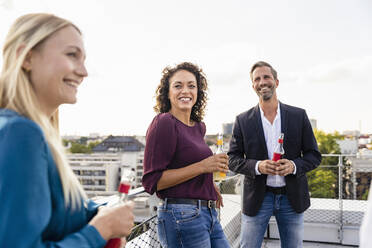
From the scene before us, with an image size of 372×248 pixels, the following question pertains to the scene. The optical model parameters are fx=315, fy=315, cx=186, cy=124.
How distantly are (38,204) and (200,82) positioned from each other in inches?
69.3

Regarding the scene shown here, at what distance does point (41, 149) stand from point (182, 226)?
3.90ft

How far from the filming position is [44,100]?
95cm

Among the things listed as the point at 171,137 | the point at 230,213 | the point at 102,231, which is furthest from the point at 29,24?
the point at 230,213

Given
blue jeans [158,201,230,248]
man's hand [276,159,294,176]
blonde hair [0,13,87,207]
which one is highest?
blonde hair [0,13,87,207]

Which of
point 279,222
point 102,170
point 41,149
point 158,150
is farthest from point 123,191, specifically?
point 102,170

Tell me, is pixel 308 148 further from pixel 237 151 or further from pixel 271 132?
pixel 237 151

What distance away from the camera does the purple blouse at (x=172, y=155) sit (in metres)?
1.81

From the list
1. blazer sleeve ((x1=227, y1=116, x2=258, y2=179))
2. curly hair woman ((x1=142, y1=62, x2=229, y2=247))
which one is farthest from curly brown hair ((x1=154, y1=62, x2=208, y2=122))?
blazer sleeve ((x1=227, y1=116, x2=258, y2=179))

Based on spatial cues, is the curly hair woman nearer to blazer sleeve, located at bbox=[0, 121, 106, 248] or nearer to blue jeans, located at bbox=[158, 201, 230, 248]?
blue jeans, located at bbox=[158, 201, 230, 248]

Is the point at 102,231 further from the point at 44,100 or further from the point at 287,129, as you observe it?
the point at 287,129

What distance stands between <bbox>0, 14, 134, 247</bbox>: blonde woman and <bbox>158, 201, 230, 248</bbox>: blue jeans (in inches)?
31.8

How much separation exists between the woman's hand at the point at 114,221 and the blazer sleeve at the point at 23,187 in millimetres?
174

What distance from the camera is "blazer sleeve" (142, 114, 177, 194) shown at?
5.93ft

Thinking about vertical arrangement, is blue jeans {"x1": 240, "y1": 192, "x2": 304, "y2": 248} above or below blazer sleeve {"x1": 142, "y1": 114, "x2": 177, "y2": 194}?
below
